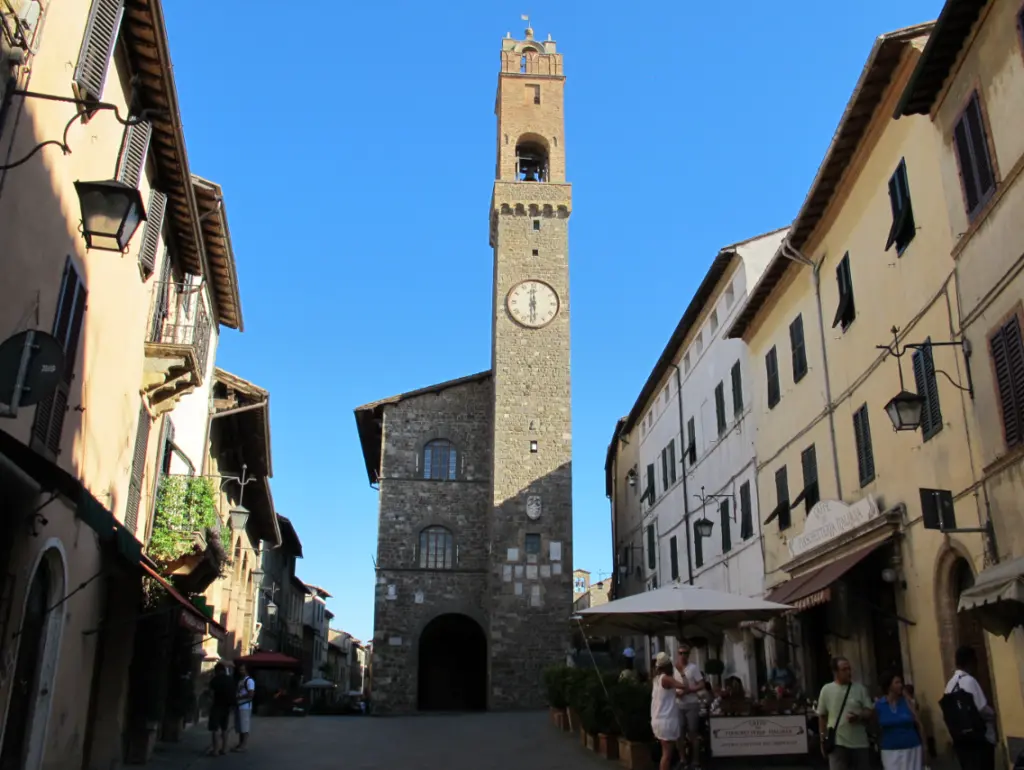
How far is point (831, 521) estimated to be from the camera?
47.7 feet

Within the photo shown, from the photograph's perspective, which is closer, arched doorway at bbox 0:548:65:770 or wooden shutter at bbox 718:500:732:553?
arched doorway at bbox 0:548:65:770

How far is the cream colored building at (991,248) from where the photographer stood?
888 centimetres

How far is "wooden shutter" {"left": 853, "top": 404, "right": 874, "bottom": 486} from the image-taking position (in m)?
13.5

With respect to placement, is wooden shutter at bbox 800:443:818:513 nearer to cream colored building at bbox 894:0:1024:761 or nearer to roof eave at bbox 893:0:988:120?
cream colored building at bbox 894:0:1024:761

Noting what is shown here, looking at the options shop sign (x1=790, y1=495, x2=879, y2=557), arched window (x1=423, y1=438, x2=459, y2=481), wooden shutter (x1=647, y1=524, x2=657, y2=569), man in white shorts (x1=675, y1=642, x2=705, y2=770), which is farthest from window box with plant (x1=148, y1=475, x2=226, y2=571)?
arched window (x1=423, y1=438, x2=459, y2=481)

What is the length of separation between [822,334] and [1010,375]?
623 cm

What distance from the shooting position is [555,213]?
125ft

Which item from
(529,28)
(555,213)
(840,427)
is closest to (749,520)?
(840,427)

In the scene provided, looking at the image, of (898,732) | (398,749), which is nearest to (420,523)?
(398,749)

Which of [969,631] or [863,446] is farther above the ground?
[863,446]

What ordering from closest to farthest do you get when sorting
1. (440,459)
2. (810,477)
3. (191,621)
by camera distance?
(191,621)
(810,477)
(440,459)

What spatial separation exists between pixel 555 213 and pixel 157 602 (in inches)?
1087

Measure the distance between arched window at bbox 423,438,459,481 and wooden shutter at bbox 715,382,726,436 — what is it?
15462 millimetres

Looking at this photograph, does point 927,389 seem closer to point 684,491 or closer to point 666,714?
point 666,714
